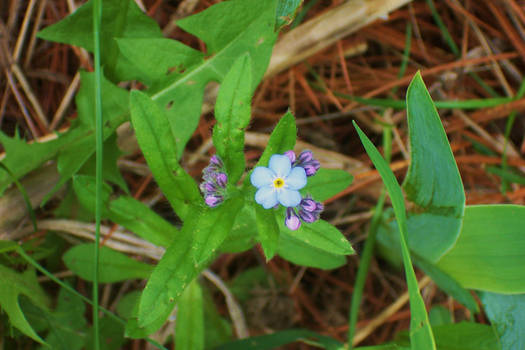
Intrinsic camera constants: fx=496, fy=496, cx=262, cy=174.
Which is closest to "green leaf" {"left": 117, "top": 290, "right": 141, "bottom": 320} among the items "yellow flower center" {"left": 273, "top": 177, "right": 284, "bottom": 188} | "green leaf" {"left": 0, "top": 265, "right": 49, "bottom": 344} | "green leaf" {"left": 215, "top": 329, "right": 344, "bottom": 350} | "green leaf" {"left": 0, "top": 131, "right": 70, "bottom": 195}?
"green leaf" {"left": 0, "top": 265, "right": 49, "bottom": 344}

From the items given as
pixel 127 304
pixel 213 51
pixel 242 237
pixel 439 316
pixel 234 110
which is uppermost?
pixel 213 51

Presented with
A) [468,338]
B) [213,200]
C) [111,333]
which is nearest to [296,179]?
[213,200]

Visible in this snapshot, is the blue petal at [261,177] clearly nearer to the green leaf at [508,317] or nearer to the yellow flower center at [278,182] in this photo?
the yellow flower center at [278,182]

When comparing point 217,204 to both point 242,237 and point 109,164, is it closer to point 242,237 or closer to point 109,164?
point 242,237

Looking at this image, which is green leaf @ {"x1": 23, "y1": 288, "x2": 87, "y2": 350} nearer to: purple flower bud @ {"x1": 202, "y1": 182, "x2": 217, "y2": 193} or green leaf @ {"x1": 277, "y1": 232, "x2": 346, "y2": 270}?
green leaf @ {"x1": 277, "y1": 232, "x2": 346, "y2": 270}

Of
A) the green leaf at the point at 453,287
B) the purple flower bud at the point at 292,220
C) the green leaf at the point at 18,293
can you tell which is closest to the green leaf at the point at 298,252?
the green leaf at the point at 453,287

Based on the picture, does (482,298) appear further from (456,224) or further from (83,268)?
(83,268)

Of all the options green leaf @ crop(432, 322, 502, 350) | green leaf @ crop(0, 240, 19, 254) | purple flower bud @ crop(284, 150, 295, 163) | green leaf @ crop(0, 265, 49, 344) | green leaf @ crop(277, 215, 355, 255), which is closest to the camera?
purple flower bud @ crop(284, 150, 295, 163)
